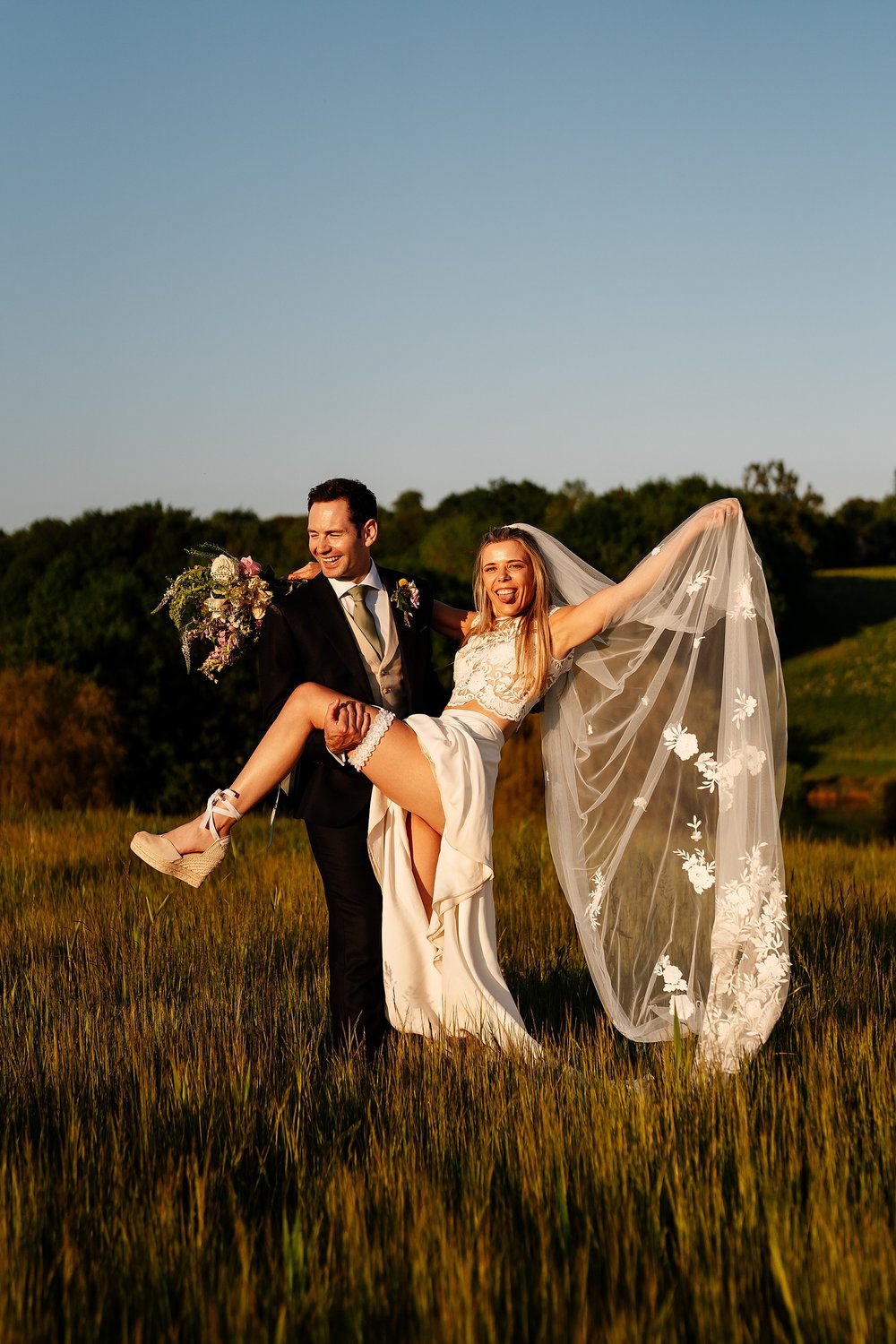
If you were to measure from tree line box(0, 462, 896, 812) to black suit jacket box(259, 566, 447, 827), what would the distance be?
679 cm

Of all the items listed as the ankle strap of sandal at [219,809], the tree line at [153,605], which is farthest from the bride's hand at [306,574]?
the tree line at [153,605]

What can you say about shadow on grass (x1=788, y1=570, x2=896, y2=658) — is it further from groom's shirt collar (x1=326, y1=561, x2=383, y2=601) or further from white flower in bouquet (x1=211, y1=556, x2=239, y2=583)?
white flower in bouquet (x1=211, y1=556, x2=239, y2=583)

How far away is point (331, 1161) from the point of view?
11.1ft

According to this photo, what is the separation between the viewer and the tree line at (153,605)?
65.5ft

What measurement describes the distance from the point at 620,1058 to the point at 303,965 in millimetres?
2147

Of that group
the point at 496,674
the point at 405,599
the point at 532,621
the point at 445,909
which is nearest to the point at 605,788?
the point at 496,674

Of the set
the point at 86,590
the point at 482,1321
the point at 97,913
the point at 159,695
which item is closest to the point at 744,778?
the point at 482,1321

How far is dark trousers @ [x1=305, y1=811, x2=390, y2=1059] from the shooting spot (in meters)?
5.05

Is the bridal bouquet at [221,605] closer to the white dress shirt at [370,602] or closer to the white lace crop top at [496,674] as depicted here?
the white dress shirt at [370,602]

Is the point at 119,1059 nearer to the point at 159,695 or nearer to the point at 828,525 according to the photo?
the point at 159,695

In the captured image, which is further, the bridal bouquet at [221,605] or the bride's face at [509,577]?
the bride's face at [509,577]

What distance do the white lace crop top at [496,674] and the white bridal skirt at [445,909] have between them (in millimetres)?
294

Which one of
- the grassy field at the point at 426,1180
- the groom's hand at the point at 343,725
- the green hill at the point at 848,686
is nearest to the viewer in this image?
the grassy field at the point at 426,1180

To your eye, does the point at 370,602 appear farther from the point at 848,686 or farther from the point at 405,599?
the point at 848,686
